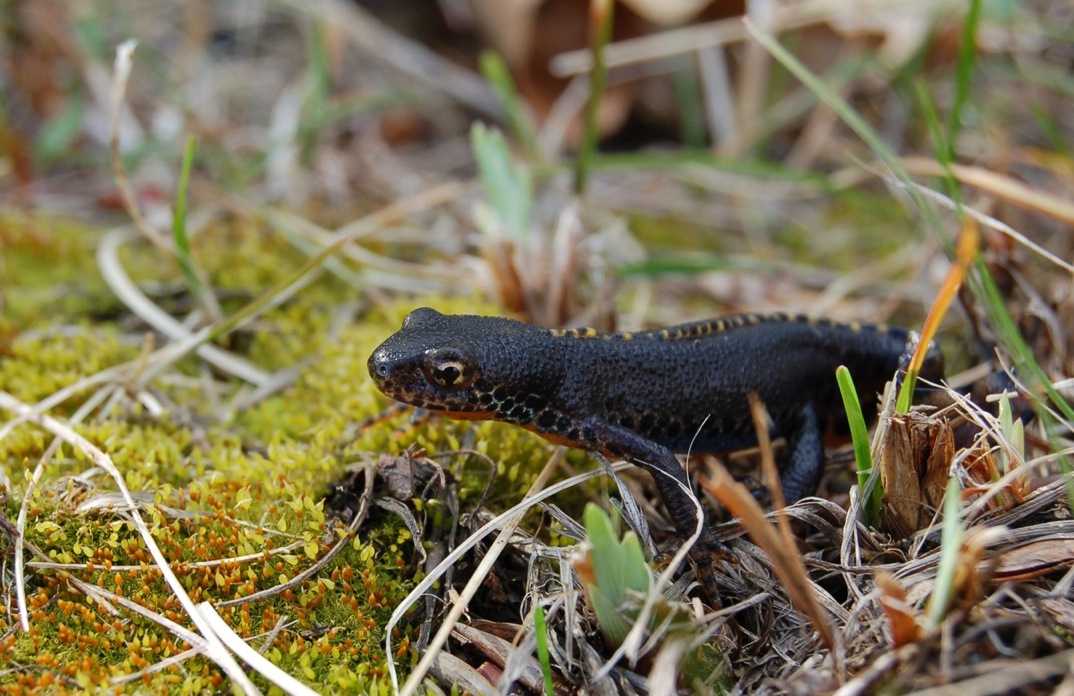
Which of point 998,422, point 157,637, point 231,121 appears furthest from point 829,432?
point 231,121

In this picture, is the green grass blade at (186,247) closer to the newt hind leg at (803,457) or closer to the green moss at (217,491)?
the green moss at (217,491)

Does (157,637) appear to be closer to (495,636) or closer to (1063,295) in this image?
(495,636)

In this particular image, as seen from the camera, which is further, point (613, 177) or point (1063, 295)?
point (613, 177)

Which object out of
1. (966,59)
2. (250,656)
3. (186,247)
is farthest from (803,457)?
(186,247)

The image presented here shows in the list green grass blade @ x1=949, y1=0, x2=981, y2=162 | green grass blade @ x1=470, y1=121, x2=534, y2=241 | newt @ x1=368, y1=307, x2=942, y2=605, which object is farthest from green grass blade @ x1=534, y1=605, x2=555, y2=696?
green grass blade @ x1=949, y1=0, x2=981, y2=162

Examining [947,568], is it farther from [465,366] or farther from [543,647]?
[465,366]

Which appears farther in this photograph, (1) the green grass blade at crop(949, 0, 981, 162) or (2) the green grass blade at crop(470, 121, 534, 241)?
(2) the green grass blade at crop(470, 121, 534, 241)

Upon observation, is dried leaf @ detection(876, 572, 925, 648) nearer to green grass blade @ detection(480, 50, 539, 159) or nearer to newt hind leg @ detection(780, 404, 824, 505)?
newt hind leg @ detection(780, 404, 824, 505)
